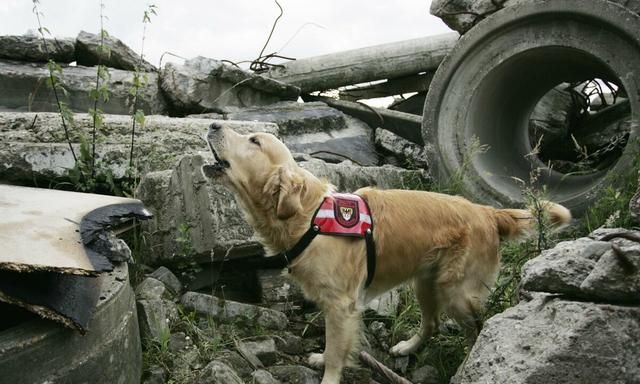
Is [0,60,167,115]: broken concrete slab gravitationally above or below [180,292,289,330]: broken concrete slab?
above

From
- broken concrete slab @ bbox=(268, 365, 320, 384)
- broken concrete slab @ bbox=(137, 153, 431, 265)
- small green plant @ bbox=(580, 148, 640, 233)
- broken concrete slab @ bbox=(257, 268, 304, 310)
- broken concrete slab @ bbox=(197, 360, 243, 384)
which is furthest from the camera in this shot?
small green plant @ bbox=(580, 148, 640, 233)

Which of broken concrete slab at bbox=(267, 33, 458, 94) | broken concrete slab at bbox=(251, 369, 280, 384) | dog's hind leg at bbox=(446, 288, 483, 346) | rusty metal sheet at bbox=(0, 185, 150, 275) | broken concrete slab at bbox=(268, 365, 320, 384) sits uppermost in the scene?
broken concrete slab at bbox=(267, 33, 458, 94)

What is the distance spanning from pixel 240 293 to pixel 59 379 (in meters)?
2.39

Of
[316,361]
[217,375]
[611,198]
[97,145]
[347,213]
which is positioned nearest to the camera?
[217,375]

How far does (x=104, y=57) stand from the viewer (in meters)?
7.30

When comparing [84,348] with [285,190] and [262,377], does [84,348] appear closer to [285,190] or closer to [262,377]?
[262,377]

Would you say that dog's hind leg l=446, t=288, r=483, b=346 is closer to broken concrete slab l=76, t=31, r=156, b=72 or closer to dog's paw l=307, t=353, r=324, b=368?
dog's paw l=307, t=353, r=324, b=368

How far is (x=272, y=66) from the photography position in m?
8.96

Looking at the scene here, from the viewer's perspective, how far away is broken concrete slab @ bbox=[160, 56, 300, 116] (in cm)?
742

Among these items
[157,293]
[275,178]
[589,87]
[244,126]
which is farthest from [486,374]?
Result: [589,87]

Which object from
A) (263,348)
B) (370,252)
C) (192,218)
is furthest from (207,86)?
(263,348)

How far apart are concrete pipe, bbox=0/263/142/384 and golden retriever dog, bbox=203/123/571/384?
1131 mm

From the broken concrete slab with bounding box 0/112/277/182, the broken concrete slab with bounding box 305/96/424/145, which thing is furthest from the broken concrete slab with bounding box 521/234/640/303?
the broken concrete slab with bounding box 305/96/424/145

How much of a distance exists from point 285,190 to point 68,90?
3543mm
